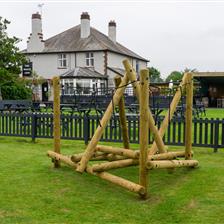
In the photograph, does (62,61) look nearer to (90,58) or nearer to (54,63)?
(54,63)

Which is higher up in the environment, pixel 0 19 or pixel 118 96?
pixel 0 19

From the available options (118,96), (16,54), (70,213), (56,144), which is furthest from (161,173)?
(16,54)

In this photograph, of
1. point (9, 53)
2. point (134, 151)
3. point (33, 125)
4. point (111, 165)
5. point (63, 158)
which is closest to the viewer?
point (111, 165)

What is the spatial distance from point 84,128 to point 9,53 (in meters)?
18.3

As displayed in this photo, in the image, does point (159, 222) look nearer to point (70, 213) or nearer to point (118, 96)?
point (70, 213)

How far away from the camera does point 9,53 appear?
27234mm

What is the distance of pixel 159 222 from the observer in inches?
184

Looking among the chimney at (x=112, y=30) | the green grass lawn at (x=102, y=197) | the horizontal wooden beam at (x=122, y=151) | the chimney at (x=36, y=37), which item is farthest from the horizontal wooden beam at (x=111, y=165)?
the chimney at (x=112, y=30)

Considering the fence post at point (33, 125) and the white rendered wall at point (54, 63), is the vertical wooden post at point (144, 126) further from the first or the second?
the white rendered wall at point (54, 63)

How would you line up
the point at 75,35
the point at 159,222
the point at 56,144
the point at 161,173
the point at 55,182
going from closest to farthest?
1. the point at 159,222
2. the point at 55,182
3. the point at 161,173
4. the point at 56,144
5. the point at 75,35

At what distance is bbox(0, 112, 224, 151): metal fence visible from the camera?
9789 millimetres

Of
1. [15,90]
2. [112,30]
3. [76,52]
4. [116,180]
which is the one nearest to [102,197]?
[116,180]

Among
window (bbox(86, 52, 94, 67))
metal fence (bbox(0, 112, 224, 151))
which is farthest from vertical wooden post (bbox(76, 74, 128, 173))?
window (bbox(86, 52, 94, 67))

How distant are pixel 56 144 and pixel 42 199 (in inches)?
91.7
